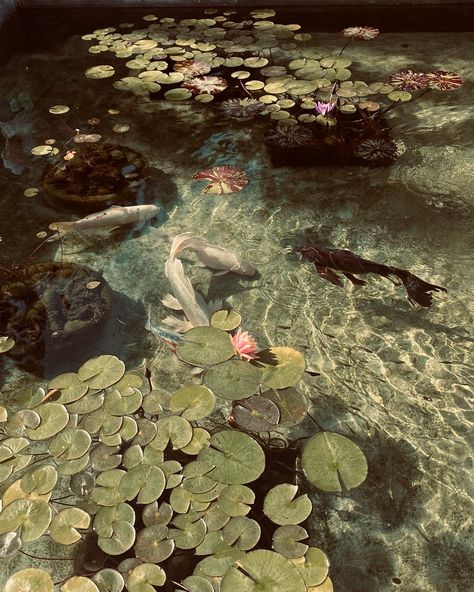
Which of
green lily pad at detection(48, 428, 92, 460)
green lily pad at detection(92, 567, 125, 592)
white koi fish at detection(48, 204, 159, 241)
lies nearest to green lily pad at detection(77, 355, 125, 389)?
green lily pad at detection(48, 428, 92, 460)

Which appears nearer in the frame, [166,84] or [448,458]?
[448,458]

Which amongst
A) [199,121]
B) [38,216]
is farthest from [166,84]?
[38,216]

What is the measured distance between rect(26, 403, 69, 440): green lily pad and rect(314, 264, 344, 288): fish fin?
4.50 feet

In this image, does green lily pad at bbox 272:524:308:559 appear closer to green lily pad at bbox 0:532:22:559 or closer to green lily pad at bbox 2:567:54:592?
green lily pad at bbox 2:567:54:592

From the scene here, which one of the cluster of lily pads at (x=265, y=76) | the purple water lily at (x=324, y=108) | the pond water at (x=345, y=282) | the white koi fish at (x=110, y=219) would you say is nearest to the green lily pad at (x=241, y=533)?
the pond water at (x=345, y=282)

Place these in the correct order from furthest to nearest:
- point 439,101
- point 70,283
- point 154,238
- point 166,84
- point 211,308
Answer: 1. point 166,84
2. point 439,101
3. point 154,238
4. point 70,283
5. point 211,308

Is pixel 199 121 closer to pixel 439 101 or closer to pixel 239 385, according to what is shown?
pixel 439 101

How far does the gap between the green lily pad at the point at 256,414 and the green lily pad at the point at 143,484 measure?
1.28ft

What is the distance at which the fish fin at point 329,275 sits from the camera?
2756 millimetres

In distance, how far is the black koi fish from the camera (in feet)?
8.85

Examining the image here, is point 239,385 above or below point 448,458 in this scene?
above

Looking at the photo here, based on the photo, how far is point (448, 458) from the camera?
210 centimetres

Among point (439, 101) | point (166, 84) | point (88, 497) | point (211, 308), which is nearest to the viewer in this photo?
point (88, 497)

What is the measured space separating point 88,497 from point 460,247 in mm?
2148
